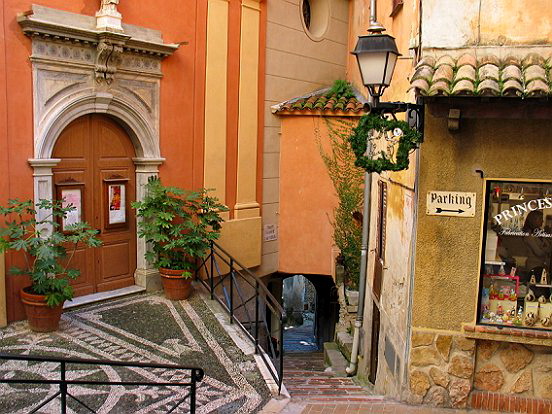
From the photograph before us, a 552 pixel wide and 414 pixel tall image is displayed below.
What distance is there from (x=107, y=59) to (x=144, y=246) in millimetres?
2980

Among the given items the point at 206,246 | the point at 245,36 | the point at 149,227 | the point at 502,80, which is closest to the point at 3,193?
the point at 149,227

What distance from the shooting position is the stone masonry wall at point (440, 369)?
5777 millimetres

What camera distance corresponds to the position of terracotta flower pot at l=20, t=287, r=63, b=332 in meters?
7.04

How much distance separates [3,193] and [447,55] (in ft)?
18.2

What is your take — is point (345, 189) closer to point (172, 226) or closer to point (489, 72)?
point (172, 226)

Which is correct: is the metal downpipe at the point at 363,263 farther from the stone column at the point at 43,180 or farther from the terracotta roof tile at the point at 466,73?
the stone column at the point at 43,180

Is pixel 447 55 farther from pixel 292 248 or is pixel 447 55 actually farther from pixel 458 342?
pixel 292 248

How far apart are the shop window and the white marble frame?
541cm

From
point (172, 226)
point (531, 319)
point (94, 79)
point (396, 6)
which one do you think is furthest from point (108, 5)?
point (531, 319)

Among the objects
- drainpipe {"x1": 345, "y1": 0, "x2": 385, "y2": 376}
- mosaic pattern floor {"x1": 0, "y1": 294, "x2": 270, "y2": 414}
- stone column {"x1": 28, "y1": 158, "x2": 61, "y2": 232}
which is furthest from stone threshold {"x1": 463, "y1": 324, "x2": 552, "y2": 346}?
stone column {"x1": 28, "y1": 158, "x2": 61, "y2": 232}

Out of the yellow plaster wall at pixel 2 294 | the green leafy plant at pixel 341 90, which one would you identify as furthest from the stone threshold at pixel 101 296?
the green leafy plant at pixel 341 90

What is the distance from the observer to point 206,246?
8.89 metres

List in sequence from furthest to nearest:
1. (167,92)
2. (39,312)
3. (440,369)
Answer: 1. (167,92)
2. (39,312)
3. (440,369)

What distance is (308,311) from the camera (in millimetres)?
22781
